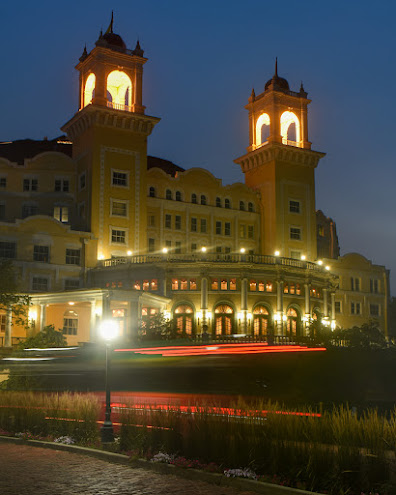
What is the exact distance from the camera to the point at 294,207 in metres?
76.3

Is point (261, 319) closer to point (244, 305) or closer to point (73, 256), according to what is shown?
point (244, 305)

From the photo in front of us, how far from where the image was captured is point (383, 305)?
81.1m

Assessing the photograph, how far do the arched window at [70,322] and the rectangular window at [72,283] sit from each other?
2.34m

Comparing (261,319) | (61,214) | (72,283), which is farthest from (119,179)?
(261,319)

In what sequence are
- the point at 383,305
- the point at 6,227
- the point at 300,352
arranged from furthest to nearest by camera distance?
the point at 383,305, the point at 6,227, the point at 300,352

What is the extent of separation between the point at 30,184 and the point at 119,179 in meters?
9.12

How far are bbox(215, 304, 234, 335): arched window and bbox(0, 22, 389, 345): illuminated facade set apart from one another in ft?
0.33

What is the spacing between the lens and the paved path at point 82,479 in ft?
44.1

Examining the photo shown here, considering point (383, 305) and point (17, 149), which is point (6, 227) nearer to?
point (17, 149)

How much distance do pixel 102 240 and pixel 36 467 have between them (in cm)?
4947

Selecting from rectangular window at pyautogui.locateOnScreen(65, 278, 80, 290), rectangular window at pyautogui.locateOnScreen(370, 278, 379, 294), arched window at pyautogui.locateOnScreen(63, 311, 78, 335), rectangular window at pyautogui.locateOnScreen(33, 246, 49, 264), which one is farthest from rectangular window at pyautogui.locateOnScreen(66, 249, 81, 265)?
rectangular window at pyautogui.locateOnScreen(370, 278, 379, 294)

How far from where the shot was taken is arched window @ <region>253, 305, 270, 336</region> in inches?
2445

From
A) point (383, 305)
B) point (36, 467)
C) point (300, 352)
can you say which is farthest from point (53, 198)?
point (36, 467)

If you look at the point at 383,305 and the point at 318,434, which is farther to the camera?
the point at 383,305
